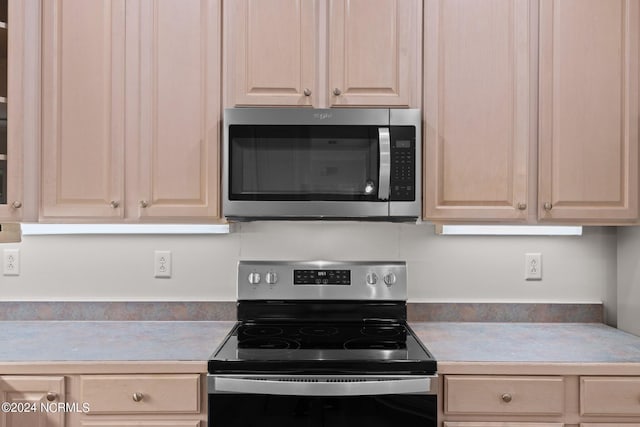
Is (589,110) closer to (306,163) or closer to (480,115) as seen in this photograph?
(480,115)

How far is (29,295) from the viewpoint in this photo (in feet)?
7.18

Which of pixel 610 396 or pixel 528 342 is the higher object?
pixel 528 342

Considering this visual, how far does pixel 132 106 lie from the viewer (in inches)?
74.0

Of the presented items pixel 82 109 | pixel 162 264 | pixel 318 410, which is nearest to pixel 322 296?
pixel 318 410

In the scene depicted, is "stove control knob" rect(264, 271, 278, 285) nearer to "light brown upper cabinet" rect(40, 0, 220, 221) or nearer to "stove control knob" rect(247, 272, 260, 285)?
"stove control knob" rect(247, 272, 260, 285)

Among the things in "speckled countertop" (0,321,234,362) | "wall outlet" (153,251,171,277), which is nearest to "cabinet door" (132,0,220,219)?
"wall outlet" (153,251,171,277)

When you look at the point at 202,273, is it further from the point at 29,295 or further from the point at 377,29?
the point at 377,29

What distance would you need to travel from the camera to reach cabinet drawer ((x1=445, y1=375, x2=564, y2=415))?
5.18ft

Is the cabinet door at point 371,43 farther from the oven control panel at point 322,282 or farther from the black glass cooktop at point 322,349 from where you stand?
the black glass cooktop at point 322,349

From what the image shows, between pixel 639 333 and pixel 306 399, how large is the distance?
1.35 meters

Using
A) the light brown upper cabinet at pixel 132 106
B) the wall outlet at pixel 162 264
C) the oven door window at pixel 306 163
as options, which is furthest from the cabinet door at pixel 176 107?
the wall outlet at pixel 162 264

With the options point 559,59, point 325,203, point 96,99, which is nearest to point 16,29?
point 96,99

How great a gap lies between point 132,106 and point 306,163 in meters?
0.70

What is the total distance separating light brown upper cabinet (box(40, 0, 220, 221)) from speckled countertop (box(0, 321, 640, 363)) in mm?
462
